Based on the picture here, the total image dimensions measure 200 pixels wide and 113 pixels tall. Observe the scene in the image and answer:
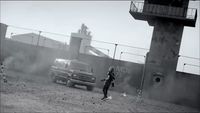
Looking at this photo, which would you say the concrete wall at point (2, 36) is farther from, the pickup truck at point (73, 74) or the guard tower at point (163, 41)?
the guard tower at point (163, 41)

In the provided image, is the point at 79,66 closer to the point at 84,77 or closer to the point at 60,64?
the point at 60,64

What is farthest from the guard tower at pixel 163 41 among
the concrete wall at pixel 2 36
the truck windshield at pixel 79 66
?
the concrete wall at pixel 2 36

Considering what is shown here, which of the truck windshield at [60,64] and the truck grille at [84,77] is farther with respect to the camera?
the truck windshield at [60,64]

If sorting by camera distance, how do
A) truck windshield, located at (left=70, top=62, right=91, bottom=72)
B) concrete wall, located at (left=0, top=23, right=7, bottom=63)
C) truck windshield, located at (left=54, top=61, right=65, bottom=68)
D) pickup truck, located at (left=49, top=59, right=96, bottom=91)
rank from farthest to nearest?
concrete wall, located at (left=0, top=23, right=7, bottom=63), truck windshield, located at (left=54, top=61, right=65, bottom=68), truck windshield, located at (left=70, top=62, right=91, bottom=72), pickup truck, located at (left=49, top=59, right=96, bottom=91)

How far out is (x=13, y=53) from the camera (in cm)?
2948

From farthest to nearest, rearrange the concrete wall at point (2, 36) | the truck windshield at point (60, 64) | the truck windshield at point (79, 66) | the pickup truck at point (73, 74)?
the concrete wall at point (2, 36) < the truck windshield at point (60, 64) < the truck windshield at point (79, 66) < the pickup truck at point (73, 74)

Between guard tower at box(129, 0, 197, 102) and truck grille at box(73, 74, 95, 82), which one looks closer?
truck grille at box(73, 74, 95, 82)

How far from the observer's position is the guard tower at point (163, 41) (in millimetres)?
26500

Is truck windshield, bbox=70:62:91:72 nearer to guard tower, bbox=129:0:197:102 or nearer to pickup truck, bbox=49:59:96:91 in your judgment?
pickup truck, bbox=49:59:96:91

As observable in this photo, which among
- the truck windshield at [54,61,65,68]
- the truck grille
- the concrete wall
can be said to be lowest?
the truck grille

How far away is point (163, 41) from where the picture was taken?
27.2 m

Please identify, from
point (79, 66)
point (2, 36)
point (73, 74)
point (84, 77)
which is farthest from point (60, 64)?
point (2, 36)

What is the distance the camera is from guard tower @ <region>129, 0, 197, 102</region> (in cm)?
2650

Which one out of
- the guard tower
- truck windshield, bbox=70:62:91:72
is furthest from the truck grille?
Result: the guard tower
